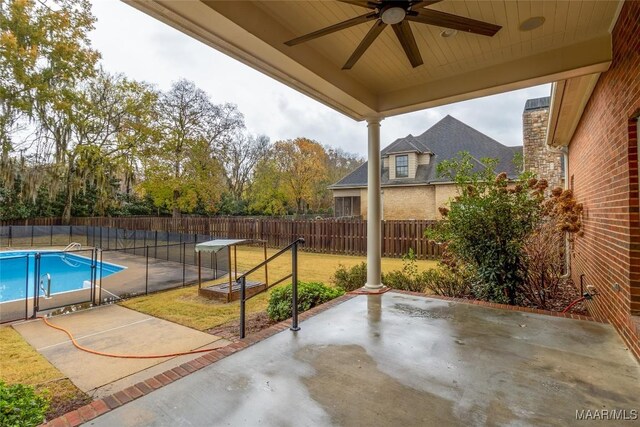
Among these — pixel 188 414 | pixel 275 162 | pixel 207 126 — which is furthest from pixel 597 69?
pixel 275 162

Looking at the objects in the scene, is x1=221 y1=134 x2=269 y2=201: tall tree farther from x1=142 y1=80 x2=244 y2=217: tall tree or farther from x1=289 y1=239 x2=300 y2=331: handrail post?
x1=289 y1=239 x2=300 y2=331: handrail post

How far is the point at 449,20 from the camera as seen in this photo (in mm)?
2424

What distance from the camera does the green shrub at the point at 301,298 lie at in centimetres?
465

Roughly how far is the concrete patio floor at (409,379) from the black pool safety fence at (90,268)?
5085 mm

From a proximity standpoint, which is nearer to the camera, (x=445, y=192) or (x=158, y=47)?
(x=158, y=47)

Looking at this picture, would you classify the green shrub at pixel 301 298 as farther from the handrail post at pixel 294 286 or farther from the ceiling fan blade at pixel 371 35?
the ceiling fan blade at pixel 371 35

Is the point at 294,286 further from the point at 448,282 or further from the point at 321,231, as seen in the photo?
the point at 321,231

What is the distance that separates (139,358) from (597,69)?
20.5 feet

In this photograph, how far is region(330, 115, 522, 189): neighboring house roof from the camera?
1590 cm

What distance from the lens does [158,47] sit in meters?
9.18

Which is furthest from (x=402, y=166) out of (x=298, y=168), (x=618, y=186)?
(x=618, y=186)

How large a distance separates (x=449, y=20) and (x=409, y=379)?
281 cm

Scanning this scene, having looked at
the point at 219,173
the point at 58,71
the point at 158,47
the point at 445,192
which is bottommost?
the point at 445,192

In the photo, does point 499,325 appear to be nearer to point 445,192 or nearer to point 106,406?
point 106,406
